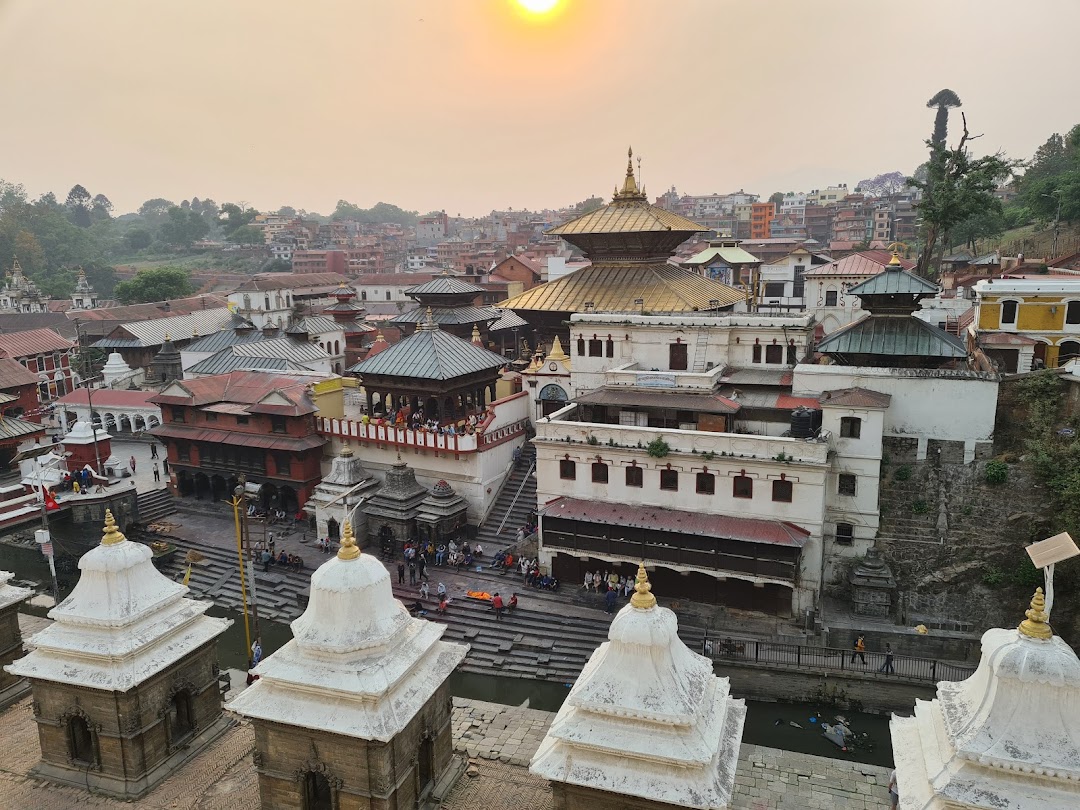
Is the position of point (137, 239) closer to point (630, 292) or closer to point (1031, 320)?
point (630, 292)

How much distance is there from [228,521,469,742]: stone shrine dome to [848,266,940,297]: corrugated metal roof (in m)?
21.5

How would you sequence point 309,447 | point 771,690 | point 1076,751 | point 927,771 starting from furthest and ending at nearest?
point 309,447 < point 771,690 < point 927,771 < point 1076,751

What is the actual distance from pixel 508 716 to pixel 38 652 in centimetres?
1094

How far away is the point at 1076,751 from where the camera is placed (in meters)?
8.10

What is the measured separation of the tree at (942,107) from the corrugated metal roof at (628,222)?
89517mm

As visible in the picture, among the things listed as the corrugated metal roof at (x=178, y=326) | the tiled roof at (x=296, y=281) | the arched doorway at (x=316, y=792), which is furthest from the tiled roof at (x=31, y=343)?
the arched doorway at (x=316, y=792)

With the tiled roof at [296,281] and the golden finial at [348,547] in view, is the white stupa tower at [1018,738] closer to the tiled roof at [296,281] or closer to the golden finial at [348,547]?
the golden finial at [348,547]

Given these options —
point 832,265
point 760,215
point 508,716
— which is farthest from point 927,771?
point 760,215

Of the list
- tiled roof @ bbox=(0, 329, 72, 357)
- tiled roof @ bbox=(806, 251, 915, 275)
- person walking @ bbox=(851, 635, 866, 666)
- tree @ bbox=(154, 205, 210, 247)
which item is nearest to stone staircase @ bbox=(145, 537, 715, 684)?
person walking @ bbox=(851, 635, 866, 666)

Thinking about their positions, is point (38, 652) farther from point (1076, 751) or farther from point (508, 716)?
point (1076, 751)

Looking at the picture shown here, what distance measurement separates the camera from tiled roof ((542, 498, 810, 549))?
75.9ft

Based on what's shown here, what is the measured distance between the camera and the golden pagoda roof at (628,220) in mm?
37219

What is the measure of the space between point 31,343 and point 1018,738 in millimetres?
62219

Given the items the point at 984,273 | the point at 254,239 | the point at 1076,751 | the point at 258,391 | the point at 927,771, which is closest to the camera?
the point at 1076,751
